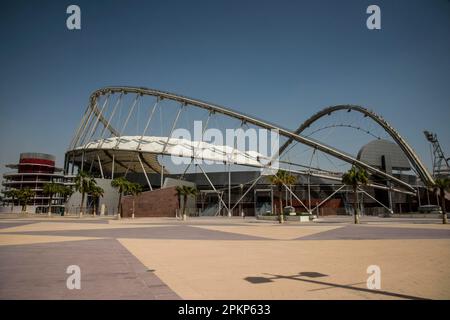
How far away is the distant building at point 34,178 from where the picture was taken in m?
130

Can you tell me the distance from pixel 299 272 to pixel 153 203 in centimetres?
6750

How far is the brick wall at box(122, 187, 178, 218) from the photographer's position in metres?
73.7

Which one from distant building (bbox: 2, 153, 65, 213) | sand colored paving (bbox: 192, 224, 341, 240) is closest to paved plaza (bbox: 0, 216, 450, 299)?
sand colored paving (bbox: 192, 224, 341, 240)

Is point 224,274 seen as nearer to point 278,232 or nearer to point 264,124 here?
point 278,232

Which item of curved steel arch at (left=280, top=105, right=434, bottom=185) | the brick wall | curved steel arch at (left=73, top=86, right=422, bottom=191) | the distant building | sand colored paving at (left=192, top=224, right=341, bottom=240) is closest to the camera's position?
sand colored paving at (left=192, top=224, right=341, bottom=240)

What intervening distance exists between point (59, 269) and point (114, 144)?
88.2 metres

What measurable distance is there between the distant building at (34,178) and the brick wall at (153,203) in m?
66.8

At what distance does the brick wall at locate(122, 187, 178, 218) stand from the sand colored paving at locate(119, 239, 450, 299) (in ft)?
200

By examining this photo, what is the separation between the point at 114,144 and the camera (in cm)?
9356

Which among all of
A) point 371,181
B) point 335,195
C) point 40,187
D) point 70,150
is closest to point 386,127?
point 371,181

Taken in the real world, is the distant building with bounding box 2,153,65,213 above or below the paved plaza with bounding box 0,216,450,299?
above

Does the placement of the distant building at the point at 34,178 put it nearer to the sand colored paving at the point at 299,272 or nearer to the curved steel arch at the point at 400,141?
the curved steel arch at the point at 400,141

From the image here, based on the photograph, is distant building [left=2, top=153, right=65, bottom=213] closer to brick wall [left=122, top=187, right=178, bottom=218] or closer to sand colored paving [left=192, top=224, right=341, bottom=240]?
brick wall [left=122, top=187, right=178, bottom=218]
